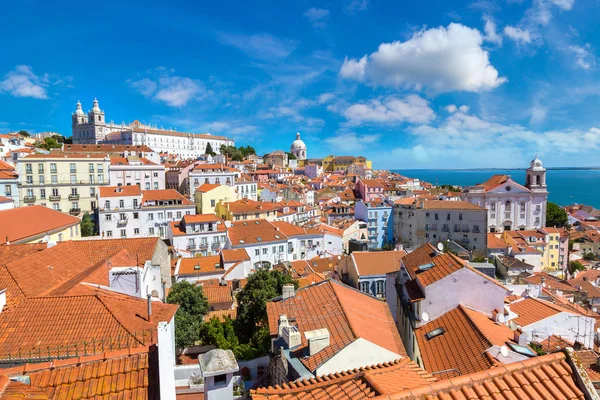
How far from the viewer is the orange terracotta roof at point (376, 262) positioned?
82.4ft

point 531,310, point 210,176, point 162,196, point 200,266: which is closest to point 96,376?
point 531,310

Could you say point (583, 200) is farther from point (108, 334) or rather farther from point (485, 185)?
point (108, 334)

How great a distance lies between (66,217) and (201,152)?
337ft

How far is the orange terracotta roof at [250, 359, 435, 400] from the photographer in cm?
498

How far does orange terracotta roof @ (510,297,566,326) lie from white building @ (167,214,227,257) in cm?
2896

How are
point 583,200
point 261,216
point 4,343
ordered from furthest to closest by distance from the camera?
1. point 583,200
2. point 261,216
3. point 4,343

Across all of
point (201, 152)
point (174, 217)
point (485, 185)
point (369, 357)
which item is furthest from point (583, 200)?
point (369, 357)

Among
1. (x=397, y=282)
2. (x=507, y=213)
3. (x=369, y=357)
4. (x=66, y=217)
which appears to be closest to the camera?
(x=369, y=357)

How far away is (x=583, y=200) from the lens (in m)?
151

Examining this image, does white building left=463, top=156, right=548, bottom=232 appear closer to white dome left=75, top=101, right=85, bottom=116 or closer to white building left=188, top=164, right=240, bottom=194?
white building left=188, top=164, right=240, bottom=194

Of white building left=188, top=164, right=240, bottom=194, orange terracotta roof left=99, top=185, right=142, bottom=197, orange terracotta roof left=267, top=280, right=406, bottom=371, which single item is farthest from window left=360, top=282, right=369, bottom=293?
white building left=188, top=164, right=240, bottom=194

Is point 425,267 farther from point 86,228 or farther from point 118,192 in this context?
point 86,228

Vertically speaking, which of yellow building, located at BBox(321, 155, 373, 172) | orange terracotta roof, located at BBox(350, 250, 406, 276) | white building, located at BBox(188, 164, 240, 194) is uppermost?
yellow building, located at BBox(321, 155, 373, 172)

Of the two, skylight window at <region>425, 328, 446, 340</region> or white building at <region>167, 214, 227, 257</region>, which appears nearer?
skylight window at <region>425, 328, 446, 340</region>
